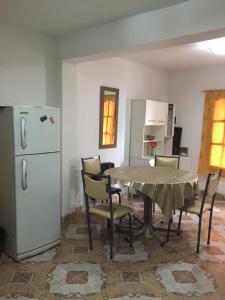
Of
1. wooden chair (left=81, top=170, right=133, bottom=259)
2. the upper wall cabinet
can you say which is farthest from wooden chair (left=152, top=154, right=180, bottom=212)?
wooden chair (left=81, top=170, right=133, bottom=259)

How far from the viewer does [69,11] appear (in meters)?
2.63

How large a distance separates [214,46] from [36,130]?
2807 millimetres

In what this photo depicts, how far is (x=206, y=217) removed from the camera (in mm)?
4176


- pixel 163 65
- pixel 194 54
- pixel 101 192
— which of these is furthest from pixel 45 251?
pixel 163 65

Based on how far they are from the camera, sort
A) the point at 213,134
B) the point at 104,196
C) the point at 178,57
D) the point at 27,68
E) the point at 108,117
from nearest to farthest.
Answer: the point at 104,196, the point at 27,68, the point at 178,57, the point at 108,117, the point at 213,134

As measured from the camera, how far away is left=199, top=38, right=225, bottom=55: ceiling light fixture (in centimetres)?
351

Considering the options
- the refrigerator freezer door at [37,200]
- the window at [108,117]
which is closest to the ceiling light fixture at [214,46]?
the window at [108,117]

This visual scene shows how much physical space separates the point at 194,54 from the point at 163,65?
1.02 meters

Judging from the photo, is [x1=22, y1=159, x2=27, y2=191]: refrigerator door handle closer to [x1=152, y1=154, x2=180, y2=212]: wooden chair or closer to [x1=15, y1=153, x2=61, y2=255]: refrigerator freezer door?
[x1=15, y1=153, x2=61, y2=255]: refrigerator freezer door

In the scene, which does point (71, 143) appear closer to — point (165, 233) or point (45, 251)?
point (45, 251)

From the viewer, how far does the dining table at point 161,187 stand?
2.90 metres

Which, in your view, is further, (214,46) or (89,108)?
(89,108)

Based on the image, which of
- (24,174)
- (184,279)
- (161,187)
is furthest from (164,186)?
(24,174)

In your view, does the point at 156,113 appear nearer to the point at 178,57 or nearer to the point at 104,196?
the point at 178,57
